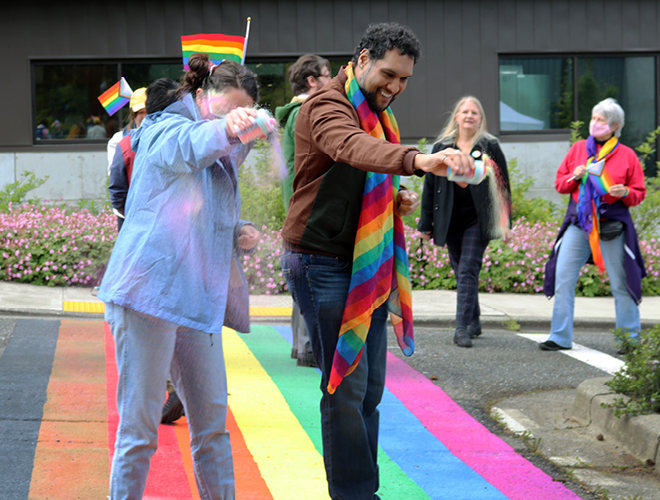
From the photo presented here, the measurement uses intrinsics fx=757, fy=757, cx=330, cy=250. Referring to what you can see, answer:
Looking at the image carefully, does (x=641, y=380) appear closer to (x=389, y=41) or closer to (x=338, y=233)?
(x=338, y=233)

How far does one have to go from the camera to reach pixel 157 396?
2730mm

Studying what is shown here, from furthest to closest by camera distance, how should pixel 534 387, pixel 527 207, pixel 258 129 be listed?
1. pixel 527 207
2. pixel 534 387
3. pixel 258 129

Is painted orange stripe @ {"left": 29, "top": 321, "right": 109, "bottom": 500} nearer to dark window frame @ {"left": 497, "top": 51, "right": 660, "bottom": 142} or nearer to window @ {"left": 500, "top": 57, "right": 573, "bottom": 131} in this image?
dark window frame @ {"left": 497, "top": 51, "right": 660, "bottom": 142}

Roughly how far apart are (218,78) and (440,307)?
6.46 metres

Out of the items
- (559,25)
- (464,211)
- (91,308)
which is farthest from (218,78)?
(559,25)

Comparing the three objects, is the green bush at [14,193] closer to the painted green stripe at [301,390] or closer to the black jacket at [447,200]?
the painted green stripe at [301,390]

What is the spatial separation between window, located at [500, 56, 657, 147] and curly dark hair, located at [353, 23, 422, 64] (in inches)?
460

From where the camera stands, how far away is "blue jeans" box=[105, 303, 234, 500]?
2684 mm

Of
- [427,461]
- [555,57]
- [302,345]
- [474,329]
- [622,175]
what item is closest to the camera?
[427,461]

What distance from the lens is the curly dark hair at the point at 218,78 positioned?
2.62 metres

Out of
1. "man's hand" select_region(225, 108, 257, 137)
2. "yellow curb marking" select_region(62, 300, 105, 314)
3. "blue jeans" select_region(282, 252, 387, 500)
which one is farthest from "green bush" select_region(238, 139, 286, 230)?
"yellow curb marking" select_region(62, 300, 105, 314)

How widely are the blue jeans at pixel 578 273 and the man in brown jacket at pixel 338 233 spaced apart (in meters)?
4.00

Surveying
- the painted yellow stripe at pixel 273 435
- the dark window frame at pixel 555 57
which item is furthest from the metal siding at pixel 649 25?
the painted yellow stripe at pixel 273 435

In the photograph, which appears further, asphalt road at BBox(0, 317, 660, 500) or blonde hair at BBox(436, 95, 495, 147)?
blonde hair at BBox(436, 95, 495, 147)
